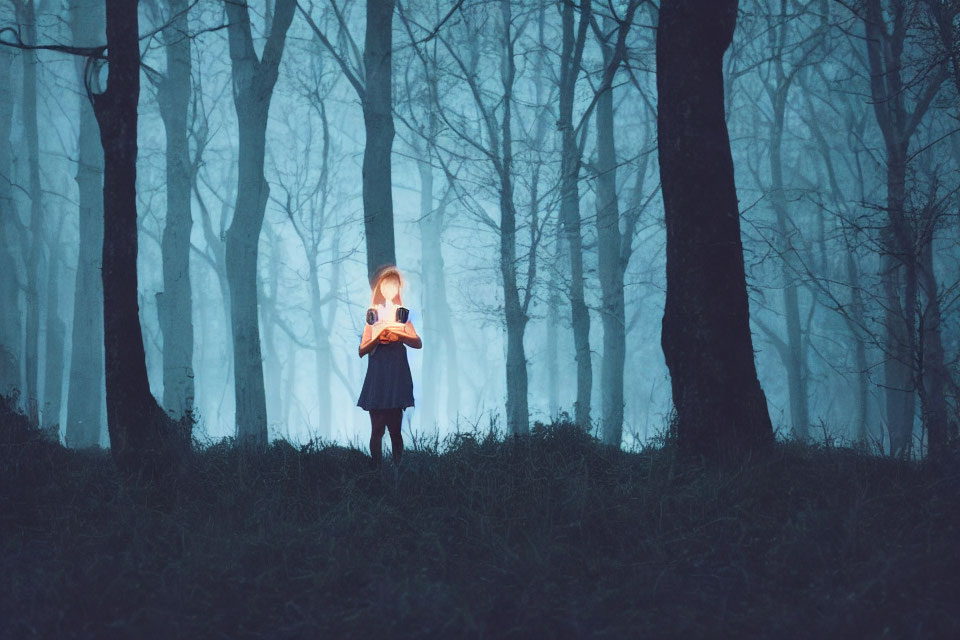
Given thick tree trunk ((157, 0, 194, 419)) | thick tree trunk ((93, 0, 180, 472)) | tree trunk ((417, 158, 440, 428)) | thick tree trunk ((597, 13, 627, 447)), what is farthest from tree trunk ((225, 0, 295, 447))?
tree trunk ((417, 158, 440, 428))

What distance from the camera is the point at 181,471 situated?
6.27m

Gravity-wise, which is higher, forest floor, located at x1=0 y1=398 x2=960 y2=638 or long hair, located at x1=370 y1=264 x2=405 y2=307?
long hair, located at x1=370 y1=264 x2=405 y2=307

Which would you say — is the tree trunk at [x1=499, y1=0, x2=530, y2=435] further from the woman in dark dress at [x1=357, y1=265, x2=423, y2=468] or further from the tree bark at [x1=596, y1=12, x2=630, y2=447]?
the woman in dark dress at [x1=357, y1=265, x2=423, y2=468]

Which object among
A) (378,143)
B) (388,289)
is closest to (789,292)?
(378,143)

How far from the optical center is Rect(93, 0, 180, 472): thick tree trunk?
6695 mm

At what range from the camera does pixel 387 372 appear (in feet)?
22.2

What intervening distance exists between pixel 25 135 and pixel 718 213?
2147 cm

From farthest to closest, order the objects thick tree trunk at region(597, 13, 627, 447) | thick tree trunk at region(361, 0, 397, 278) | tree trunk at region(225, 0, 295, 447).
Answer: thick tree trunk at region(597, 13, 627, 447) → tree trunk at region(225, 0, 295, 447) → thick tree trunk at region(361, 0, 397, 278)

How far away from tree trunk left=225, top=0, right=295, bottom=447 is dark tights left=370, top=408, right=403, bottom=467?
4985mm

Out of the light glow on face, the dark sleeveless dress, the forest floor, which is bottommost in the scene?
the forest floor

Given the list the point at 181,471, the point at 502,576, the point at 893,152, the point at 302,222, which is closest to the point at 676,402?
the point at 502,576

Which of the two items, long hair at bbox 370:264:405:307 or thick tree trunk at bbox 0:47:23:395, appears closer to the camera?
long hair at bbox 370:264:405:307

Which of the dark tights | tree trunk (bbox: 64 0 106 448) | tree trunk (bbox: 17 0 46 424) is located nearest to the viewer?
the dark tights

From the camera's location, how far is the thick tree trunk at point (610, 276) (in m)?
14.3
